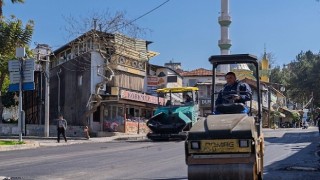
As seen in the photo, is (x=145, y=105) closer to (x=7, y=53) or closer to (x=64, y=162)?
(x=7, y=53)

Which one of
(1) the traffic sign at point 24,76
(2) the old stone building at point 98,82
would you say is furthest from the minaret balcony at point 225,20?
(1) the traffic sign at point 24,76

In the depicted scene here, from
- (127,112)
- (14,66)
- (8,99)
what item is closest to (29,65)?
(14,66)

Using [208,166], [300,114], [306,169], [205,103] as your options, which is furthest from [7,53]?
[300,114]

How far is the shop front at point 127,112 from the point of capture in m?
42.8

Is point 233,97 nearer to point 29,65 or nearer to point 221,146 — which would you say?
point 221,146

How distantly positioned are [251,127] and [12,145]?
61.4 ft

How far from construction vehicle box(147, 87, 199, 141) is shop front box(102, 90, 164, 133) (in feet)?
44.2

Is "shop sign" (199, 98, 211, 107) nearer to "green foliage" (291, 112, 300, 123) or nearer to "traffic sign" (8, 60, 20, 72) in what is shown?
"traffic sign" (8, 60, 20, 72)

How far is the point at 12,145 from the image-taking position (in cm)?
2458

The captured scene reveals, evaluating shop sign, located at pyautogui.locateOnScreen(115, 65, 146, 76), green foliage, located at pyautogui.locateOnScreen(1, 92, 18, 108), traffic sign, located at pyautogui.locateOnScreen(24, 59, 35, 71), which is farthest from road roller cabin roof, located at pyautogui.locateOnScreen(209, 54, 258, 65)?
green foliage, located at pyautogui.locateOnScreen(1, 92, 18, 108)

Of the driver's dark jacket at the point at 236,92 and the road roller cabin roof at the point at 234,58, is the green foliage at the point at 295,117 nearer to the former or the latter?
the road roller cabin roof at the point at 234,58

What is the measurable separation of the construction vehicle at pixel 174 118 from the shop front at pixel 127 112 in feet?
44.2

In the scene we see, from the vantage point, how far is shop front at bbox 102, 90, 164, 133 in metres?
42.8

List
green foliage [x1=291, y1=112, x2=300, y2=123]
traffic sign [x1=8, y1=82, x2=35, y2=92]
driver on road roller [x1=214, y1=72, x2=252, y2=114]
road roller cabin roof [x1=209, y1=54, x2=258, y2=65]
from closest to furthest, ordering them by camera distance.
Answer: driver on road roller [x1=214, y1=72, x2=252, y2=114] < road roller cabin roof [x1=209, y1=54, x2=258, y2=65] < traffic sign [x1=8, y1=82, x2=35, y2=92] < green foliage [x1=291, y1=112, x2=300, y2=123]
